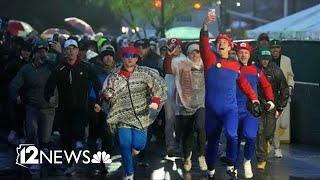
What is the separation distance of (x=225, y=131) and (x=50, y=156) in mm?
3147

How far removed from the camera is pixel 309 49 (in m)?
15.8

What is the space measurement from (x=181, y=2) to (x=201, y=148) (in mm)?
43819

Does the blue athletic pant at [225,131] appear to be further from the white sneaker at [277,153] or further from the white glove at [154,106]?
the white sneaker at [277,153]

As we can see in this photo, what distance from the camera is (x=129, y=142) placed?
1004cm

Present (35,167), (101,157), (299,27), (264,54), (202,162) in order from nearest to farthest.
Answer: (101,157)
(35,167)
(202,162)
(264,54)
(299,27)

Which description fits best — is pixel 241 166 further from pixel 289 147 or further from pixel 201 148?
pixel 289 147

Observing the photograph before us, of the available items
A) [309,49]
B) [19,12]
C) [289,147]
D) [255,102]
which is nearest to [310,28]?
[309,49]

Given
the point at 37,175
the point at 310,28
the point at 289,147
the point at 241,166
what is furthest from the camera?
the point at 310,28

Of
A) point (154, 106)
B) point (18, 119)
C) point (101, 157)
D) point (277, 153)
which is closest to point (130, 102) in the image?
point (154, 106)

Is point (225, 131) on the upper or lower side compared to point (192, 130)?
upper

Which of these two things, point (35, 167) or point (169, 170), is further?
point (169, 170)

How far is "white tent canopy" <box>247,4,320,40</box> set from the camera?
22469 mm

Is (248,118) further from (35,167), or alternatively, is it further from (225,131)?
(35,167)

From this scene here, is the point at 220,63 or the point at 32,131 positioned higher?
the point at 220,63
